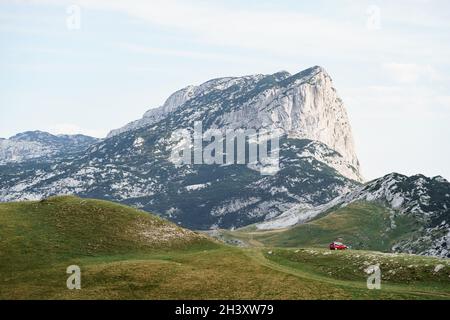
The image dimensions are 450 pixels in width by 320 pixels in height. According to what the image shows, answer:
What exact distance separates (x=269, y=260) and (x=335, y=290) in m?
20.7

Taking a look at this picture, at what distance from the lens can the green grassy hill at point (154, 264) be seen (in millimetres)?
54609

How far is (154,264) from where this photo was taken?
64.0 metres

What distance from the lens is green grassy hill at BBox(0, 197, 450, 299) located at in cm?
5461

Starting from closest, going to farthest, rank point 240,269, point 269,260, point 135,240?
point 240,269, point 269,260, point 135,240

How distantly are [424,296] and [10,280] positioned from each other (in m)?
49.6

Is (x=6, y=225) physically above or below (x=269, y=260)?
above
